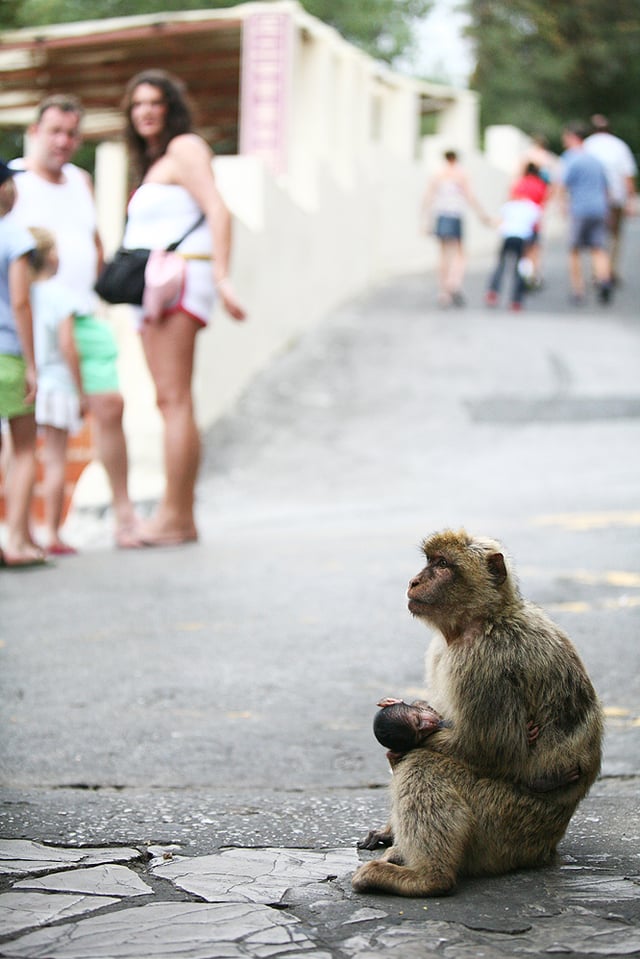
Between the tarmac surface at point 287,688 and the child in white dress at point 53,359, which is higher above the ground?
the child in white dress at point 53,359

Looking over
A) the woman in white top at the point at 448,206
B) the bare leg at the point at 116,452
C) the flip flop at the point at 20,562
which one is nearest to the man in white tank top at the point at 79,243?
the bare leg at the point at 116,452

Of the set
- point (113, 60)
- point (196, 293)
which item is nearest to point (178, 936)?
point (196, 293)

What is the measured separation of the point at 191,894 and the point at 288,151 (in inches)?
550

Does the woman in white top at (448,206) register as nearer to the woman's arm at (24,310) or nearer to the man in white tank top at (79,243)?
the man in white tank top at (79,243)

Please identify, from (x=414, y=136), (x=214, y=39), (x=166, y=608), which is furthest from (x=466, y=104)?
(x=166, y=608)

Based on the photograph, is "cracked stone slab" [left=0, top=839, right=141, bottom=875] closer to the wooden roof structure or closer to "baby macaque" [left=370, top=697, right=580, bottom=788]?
"baby macaque" [left=370, top=697, right=580, bottom=788]

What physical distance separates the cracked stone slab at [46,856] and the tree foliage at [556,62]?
39.3 meters

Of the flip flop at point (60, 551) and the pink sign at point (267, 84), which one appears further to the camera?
the pink sign at point (267, 84)

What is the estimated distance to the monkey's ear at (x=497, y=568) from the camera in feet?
12.2

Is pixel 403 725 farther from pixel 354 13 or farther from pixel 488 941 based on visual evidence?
pixel 354 13

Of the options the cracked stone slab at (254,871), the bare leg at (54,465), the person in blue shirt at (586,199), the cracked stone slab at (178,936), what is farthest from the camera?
the person in blue shirt at (586,199)

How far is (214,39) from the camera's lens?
1758cm

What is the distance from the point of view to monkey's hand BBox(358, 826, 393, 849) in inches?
148

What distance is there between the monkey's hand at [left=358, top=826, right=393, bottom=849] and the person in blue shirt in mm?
14505
